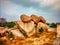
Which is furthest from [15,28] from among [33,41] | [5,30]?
[33,41]

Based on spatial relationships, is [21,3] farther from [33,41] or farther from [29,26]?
[33,41]

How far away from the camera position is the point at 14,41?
3.66 meters

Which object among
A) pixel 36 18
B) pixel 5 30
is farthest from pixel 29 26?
pixel 5 30

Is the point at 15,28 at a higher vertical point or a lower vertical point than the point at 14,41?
higher

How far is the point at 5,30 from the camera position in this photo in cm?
369

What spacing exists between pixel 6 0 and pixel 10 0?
0.08 m

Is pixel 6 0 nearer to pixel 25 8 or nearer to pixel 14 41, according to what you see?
pixel 25 8

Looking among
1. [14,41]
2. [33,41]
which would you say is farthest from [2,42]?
[33,41]

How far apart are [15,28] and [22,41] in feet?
0.93

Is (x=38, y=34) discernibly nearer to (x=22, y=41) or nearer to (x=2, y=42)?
(x=22, y=41)

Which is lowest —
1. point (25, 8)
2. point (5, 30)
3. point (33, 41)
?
point (33, 41)

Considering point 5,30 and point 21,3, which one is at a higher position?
point 21,3

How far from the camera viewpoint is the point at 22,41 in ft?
12.0

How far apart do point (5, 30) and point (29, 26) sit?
0.47 meters
